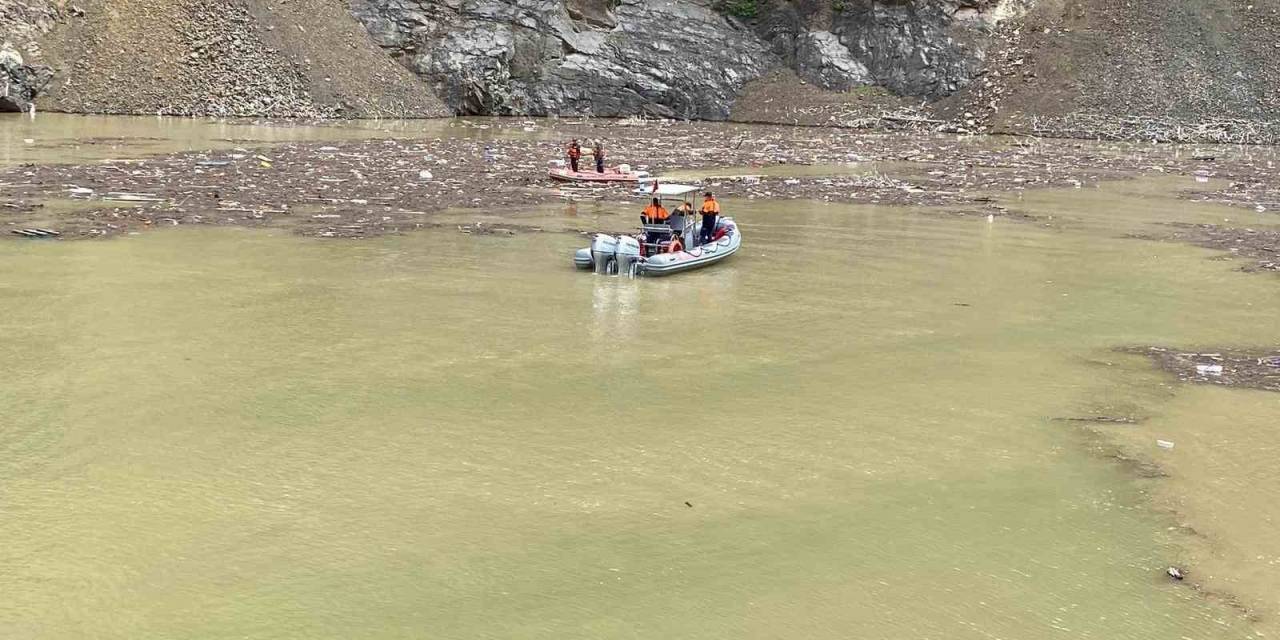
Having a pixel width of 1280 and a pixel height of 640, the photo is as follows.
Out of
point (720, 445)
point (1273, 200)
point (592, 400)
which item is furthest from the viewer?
point (1273, 200)

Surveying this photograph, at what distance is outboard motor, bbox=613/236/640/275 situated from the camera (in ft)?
52.9

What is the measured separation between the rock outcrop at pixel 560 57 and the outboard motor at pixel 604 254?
120ft

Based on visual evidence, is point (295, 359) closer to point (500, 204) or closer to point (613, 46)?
point (500, 204)

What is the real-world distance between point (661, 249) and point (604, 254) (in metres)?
1.39

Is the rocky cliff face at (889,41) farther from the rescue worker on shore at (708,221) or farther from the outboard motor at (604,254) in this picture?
the outboard motor at (604,254)

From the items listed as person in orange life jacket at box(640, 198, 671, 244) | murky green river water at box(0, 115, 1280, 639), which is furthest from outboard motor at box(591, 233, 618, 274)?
person in orange life jacket at box(640, 198, 671, 244)

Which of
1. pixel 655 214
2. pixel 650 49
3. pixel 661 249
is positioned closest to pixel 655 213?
pixel 655 214

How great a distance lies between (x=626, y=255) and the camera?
16188 mm

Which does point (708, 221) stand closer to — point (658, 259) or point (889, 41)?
point (658, 259)

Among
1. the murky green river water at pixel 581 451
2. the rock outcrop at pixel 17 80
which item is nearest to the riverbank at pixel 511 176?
the murky green river water at pixel 581 451

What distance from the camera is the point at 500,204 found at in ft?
74.5

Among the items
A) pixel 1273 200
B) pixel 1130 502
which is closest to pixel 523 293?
pixel 1130 502

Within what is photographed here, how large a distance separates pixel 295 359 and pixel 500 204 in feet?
38.4

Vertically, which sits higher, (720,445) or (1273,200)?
(1273,200)
